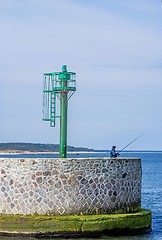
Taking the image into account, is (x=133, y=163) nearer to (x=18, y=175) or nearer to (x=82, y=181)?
(x=82, y=181)

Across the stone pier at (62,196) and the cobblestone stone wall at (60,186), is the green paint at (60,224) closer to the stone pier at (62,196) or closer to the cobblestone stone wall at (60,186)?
the stone pier at (62,196)

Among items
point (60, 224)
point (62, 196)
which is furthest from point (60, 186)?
point (60, 224)

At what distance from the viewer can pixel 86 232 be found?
18328 mm

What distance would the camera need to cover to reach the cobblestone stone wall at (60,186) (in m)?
18.5

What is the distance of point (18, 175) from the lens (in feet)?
61.6

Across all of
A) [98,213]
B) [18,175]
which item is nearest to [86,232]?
[98,213]

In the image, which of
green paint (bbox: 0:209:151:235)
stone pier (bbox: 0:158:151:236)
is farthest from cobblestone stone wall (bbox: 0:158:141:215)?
green paint (bbox: 0:209:151:235)

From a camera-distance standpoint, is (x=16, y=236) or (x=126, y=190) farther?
(x=126, y=190)

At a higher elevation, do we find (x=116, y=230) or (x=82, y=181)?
(x=82, y=181)

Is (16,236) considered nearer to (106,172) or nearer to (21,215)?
(21,215)

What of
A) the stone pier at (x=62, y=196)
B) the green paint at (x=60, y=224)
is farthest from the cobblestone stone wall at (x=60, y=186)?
the green paint at (x=60, y=224)

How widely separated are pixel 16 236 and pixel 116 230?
2.75 metres

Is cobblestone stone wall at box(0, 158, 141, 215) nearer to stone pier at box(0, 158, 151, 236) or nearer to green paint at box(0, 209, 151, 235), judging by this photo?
stone pier at box(0, 158, 151, 236)

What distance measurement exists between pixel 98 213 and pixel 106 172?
3.79 feet
